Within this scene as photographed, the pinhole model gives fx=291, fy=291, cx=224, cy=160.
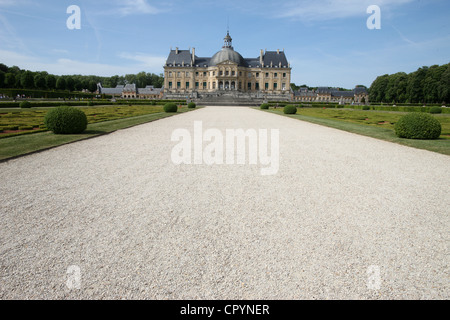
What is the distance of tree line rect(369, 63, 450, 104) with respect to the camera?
185 feet

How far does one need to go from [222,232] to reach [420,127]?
1119 cm

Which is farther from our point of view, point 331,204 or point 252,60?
point 252,60

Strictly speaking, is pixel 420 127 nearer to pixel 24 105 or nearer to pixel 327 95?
pixel 24 105

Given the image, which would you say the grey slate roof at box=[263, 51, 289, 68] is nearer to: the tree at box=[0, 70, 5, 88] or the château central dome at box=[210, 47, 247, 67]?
the château central dome at box=[210, 47, 247, 67]

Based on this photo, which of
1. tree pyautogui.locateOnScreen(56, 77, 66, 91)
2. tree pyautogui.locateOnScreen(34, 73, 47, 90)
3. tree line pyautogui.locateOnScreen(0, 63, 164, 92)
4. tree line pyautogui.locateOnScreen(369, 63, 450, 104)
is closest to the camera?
tree line pyautogui.locateOnScreen(369, 63, 450, 104)

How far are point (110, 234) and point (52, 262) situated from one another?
70 cm

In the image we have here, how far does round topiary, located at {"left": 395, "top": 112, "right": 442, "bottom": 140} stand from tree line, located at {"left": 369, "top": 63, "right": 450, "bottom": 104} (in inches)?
2185

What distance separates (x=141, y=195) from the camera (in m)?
4.83

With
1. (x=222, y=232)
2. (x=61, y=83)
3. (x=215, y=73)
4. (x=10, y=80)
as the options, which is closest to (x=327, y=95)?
(x=215, y=73)

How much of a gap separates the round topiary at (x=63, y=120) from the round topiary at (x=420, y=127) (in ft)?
42.8

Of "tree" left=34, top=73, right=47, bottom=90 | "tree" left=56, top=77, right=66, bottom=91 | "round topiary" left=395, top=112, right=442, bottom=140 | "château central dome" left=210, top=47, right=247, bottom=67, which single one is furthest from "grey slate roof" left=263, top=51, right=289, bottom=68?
"round topiary" left=395, top=112, right=442, bottom=140

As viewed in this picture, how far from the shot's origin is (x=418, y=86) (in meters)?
65.3

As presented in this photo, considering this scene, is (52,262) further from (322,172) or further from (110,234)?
(322,172)

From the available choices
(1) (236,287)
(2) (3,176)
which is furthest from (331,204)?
(2) (3,176)
